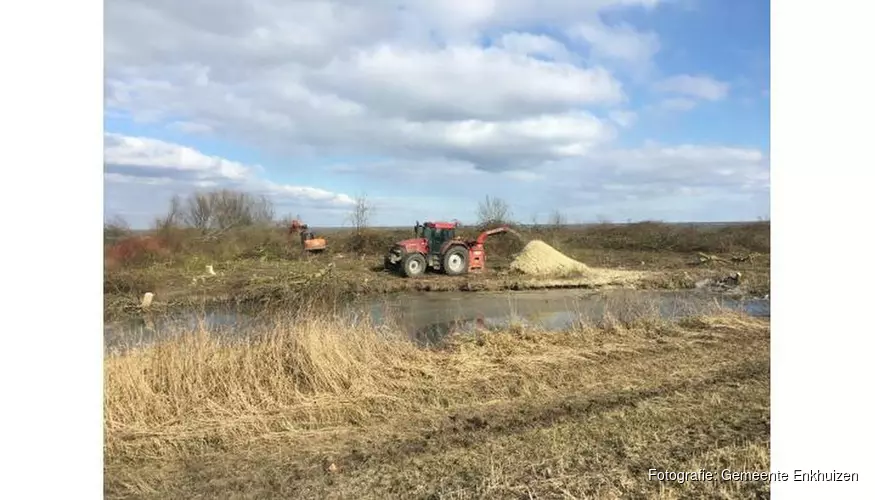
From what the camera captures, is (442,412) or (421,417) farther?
(442,412)

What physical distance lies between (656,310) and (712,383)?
3145 mm

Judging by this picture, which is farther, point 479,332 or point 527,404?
point 479,332

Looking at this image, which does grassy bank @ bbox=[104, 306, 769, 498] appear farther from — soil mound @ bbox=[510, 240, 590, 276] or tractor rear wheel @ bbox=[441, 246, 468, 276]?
soil mound @ bbox=[510, 240, 590, 276]

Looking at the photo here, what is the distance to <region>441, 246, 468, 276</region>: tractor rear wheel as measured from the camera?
16.2 metres

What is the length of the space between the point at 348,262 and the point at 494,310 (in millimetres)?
10964

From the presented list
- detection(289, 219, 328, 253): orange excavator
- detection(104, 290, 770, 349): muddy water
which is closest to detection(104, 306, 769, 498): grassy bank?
detection(104, 290, 770, 349): muddy water

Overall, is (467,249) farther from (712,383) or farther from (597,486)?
(597,486)

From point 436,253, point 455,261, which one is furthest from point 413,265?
point 455,261

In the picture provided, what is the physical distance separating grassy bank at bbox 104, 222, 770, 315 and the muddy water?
106 centimetres

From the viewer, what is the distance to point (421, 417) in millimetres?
4312

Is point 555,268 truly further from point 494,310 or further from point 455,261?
point 494,310

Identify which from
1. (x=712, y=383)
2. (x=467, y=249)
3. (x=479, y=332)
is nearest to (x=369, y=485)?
(x=712, y=383)
